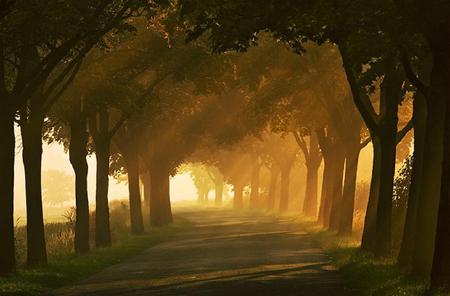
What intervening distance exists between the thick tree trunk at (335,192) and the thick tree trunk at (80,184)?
540 inches

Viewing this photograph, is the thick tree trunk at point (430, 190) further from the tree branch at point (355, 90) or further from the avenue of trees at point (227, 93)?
the tree branch at point (355, 90)

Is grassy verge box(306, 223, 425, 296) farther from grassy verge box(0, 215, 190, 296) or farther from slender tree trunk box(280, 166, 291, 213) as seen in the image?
slender tree trunk box(280, 166, 291, 213)

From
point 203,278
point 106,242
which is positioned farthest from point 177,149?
point 203,278

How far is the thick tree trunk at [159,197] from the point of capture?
51.1 metres

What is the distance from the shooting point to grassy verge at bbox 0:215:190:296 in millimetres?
18062

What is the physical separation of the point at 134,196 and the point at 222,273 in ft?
73.0

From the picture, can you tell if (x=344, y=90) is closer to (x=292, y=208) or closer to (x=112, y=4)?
(x=112, y=4)

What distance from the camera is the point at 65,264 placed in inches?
909

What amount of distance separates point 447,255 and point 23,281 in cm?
963

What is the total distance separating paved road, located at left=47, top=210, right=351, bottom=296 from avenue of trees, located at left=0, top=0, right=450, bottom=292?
2.14m

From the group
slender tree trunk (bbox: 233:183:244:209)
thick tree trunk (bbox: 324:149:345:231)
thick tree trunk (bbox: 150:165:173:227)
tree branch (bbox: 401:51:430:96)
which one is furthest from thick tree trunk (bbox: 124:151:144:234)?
slender tree trunk (bbox: 233:183:244:209)

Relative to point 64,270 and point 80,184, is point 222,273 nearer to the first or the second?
point 64,270

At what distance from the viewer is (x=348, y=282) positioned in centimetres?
1836

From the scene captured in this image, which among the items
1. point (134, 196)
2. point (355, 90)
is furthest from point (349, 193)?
point (355, 90)
